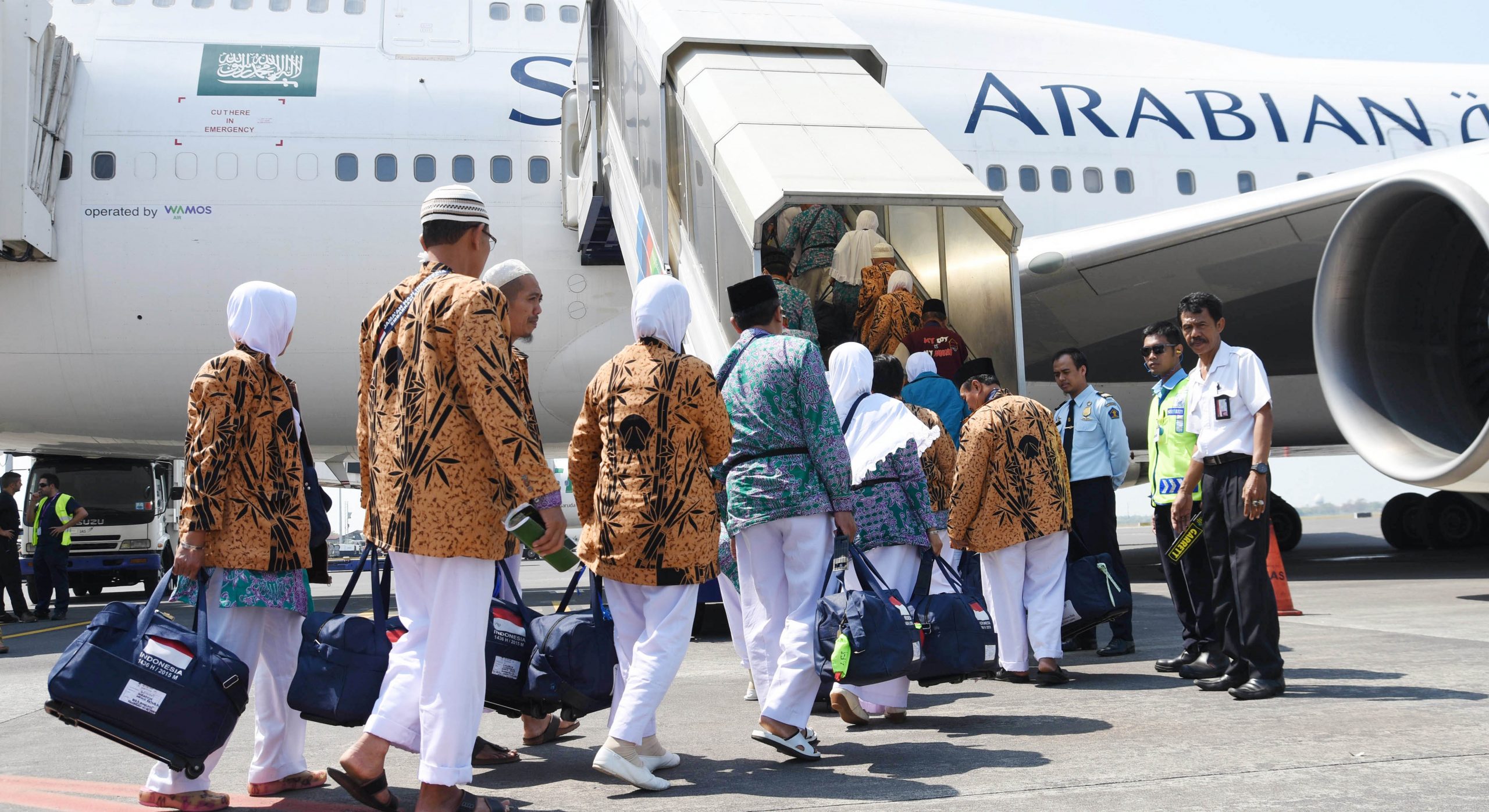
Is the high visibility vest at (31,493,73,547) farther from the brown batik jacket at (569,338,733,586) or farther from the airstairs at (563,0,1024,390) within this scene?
the brown batik jacket at (569,338,733,586)

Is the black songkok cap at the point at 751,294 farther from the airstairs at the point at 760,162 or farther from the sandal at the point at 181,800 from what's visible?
the sandal at the point at 181,800

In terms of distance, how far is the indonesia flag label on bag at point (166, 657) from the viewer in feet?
9.58

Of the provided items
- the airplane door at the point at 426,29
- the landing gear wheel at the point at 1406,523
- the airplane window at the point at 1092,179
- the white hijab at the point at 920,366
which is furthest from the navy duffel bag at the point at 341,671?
the landing gear wheel at the point at 1406,523

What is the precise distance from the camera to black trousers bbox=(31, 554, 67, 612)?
35.9 ft

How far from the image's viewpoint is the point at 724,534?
4695 millimetres

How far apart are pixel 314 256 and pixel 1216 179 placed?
7.35 m

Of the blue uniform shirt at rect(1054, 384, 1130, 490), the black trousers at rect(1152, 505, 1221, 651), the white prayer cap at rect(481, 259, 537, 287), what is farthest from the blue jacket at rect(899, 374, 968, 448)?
the white prayer cap at rect(481, 259, 537, 287)

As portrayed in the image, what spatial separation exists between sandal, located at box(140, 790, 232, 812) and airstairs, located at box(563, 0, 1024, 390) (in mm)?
3331

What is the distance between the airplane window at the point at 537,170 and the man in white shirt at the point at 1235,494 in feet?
19.6

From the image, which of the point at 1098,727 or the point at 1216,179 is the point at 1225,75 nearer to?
the point at 1216,179

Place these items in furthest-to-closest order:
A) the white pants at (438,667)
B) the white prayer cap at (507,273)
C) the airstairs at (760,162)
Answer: the airstairs at (760,162) < the white prayer cap at (507,273) < the white pants at (438,667)

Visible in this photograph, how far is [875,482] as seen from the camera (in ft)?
14.1

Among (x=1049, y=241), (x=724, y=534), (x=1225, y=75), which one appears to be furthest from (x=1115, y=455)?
(x=1225, y=75)

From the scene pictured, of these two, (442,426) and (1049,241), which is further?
(1049,241)
